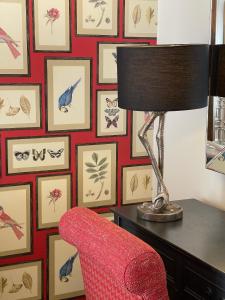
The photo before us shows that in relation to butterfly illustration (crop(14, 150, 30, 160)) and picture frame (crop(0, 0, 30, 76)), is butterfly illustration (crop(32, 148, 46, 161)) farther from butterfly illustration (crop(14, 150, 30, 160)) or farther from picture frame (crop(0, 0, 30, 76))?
picture frame (crop(0, 0, 30, 76))

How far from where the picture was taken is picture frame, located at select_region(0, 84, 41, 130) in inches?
99.5

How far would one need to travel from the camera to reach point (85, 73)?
2693 millimetres

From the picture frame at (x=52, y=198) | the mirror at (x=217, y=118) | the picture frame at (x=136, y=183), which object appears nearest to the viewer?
the mirror at (x=217, y=118)

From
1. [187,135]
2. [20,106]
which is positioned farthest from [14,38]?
[187,135]

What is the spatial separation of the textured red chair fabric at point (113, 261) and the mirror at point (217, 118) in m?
0.73

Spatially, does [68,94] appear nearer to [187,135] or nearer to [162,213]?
[187,135]

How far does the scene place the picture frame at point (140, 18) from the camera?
276 centimetres

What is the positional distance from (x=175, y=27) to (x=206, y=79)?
659 millimetres

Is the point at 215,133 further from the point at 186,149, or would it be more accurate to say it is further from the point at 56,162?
the point at 56,162

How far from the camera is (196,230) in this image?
1.91 m

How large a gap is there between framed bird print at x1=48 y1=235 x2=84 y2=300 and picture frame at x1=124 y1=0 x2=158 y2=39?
1224mm

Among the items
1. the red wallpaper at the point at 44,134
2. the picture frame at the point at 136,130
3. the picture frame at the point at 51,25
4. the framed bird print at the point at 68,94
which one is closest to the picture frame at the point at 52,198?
the red wallpaper at the point at 44,134

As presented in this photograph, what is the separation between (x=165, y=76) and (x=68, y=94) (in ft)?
3.12

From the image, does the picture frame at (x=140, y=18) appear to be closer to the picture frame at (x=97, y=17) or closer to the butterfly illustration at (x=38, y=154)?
the picture frame at (x=97, y=17)
